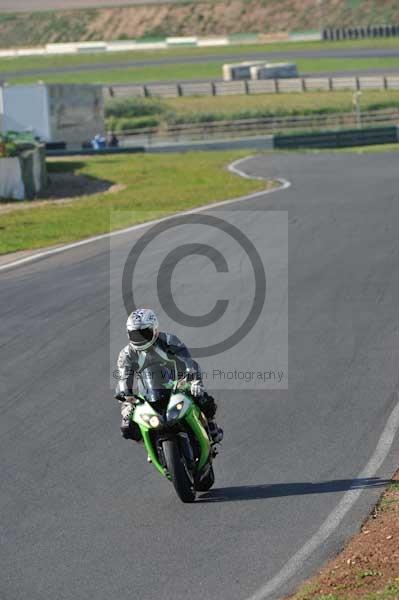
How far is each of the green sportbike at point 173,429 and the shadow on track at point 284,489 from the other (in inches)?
10.3

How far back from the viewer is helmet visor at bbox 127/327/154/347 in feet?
30.0

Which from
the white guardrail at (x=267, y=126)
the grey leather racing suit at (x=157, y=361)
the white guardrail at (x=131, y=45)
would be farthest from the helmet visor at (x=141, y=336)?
the white guardrail at (x=131, y=45)

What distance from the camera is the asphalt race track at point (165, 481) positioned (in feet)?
26.7

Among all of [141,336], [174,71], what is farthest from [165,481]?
[174,71]

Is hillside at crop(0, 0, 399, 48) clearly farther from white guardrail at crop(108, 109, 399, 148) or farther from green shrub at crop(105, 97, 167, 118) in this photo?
white guardrail at crop(108, 109, 399, 148)

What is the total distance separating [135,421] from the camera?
9.20 m

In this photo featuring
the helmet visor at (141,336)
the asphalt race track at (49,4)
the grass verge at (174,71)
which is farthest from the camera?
the asphalt race track at (49,4)

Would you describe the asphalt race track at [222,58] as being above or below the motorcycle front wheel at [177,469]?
below

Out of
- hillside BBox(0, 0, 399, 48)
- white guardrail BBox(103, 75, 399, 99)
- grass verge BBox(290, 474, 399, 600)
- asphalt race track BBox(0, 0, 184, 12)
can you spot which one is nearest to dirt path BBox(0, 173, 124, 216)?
grass verge BBox(290, 474, 399, 600)

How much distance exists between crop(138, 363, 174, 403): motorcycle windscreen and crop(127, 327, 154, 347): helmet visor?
270mm

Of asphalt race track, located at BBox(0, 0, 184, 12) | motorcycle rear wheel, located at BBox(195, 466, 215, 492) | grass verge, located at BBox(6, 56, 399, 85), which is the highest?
asphalt race track, located at BBox(0, 0, 184, 12)

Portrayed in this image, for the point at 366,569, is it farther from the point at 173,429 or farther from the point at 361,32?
the point at 361,32

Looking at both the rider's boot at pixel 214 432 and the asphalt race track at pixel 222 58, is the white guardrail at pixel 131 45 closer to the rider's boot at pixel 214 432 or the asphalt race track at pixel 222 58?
the asphalt race track at pixel 222 58

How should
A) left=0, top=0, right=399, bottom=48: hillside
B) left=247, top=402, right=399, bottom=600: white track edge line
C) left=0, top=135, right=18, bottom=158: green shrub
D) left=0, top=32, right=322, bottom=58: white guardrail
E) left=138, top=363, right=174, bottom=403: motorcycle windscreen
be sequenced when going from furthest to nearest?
left=0, top=0, right=399, bottom=48: hillside, left=0, top=32, right=322, bottom=58: white guardrail, left=0, top=135, right=18, bottom=158: green shrub, left=138, top=363, right=174, bottom=403: motorcycle windscreen, left=247, top=402, right=399, bottom=600: white track edge line
